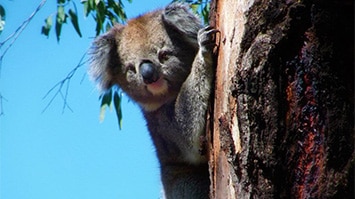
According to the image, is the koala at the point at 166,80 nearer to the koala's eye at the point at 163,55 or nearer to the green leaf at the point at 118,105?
the koala's eye at the point at 163,55

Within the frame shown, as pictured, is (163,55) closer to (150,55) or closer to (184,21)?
(150,55)

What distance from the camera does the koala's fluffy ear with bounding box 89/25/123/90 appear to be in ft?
10.7

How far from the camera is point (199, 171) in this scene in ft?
9.55

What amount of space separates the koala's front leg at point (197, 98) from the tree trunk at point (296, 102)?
598 mm

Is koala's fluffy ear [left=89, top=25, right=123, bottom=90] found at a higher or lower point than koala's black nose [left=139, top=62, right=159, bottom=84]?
higher

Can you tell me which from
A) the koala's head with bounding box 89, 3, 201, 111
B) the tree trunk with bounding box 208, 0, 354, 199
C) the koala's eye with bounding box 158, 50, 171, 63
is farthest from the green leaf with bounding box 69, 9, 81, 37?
the tree trunk with bounding box 208, 0, 354, 199

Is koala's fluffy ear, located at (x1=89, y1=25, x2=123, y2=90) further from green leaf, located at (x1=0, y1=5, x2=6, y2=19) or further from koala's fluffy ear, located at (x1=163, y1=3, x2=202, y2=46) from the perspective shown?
green leaf, located at (x1=0, y1=5, x2=6, y2=19)

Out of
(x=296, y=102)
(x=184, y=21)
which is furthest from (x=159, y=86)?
(x=296, y=102)

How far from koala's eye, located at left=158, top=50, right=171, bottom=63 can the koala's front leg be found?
250 mm

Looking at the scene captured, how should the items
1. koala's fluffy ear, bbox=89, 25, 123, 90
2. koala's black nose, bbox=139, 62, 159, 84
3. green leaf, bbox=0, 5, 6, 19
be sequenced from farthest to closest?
green leaf, bbox=0, 5, 6, 19
koala's fluffy ear, bbox=89, 25, 123, 90
koala's black nose, bbox=139, 62, 159, 84

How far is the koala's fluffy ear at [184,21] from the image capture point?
9.51ft

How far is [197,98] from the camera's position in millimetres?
2596

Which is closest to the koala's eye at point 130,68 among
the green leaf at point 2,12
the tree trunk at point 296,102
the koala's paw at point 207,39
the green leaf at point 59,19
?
the koala's paw at point 207,39

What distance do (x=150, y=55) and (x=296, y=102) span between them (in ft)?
5.38
